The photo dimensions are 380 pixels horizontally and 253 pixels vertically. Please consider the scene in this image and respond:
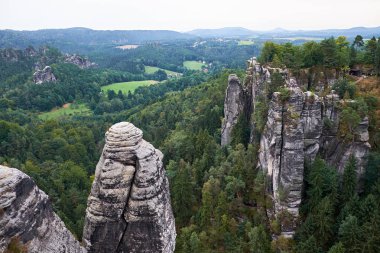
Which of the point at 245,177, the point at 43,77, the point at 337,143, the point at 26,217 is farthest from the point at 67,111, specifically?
the point at 26,217

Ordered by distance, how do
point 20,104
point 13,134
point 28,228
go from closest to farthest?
point 28,228 < point 13,134 < point 20,104

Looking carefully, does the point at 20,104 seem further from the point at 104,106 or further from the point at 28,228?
the point at 28,228

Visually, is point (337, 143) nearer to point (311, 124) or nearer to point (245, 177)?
point (311, 124)

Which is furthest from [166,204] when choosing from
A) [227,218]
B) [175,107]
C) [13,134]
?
[175,107]

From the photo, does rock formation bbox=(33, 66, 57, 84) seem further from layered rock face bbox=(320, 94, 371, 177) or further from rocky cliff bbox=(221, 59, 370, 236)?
layered rock face bbox=(320, 94, 371, 177)

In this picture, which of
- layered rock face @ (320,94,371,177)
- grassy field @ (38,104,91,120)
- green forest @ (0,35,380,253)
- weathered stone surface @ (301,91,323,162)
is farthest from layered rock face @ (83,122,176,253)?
grassy field @ (38,104,91,120)

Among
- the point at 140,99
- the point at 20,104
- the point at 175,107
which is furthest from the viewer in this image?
the point at 140,99
